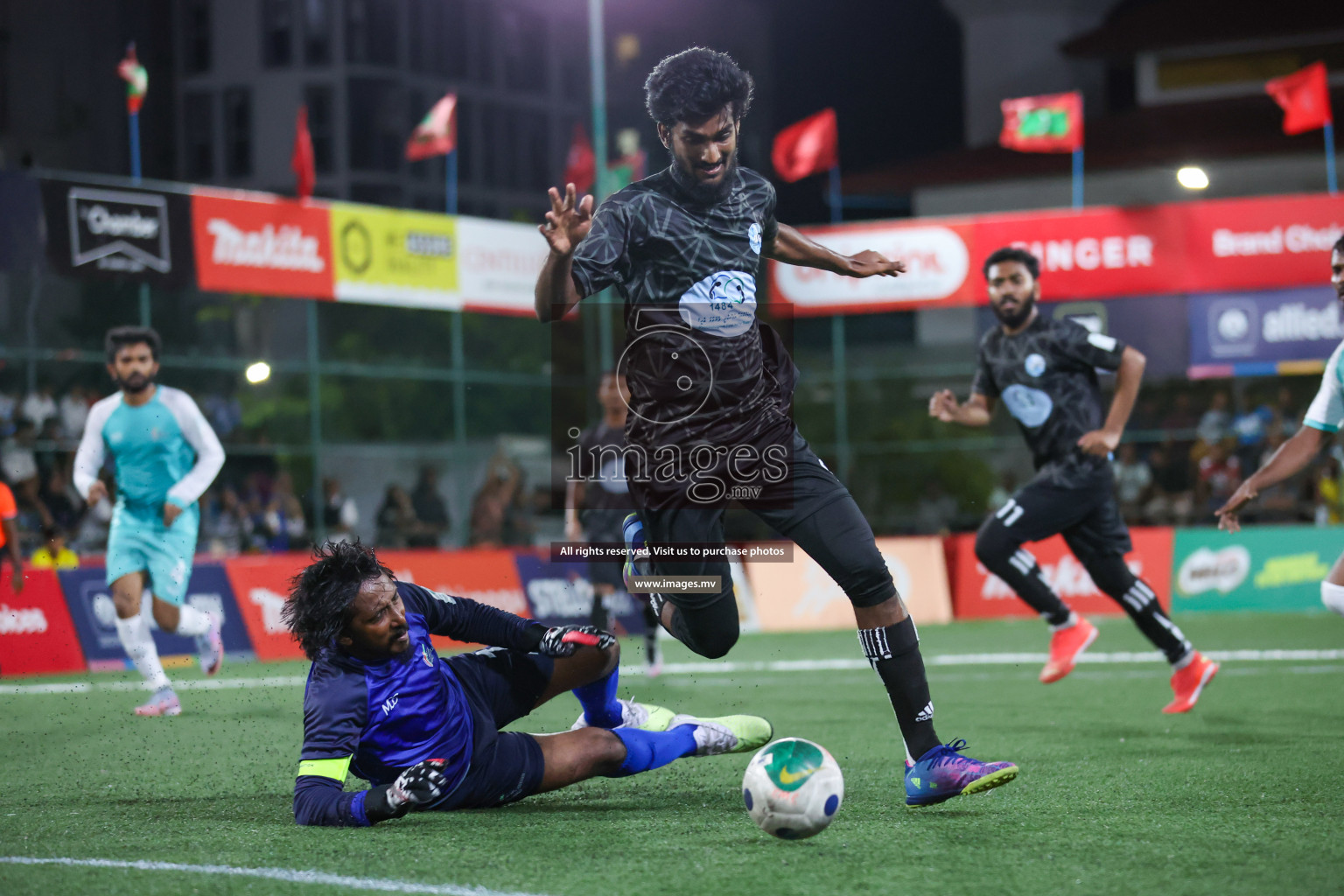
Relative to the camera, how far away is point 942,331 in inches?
1017

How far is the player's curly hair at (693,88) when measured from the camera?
501 cm

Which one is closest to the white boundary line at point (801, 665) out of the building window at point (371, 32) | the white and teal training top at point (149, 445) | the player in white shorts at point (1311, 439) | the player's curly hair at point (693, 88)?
the white and teal training top at point (149, 445)

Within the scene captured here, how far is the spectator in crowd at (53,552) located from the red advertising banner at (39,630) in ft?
4.34

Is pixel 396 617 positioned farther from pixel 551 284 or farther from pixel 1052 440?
pixel 1052 440

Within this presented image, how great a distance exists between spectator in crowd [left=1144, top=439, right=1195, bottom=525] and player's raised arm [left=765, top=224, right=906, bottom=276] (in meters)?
16.5

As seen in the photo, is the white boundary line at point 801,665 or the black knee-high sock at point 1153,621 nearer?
the black knee-high sock at point 1153,621

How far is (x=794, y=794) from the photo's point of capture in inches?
178

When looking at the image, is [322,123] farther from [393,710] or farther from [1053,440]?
[393,710]

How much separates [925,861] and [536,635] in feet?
5.59

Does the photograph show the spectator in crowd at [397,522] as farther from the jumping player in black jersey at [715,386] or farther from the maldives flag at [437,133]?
the jumping player in black jersey at [715,386]

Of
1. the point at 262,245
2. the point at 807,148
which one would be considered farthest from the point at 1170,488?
the point at 262,245

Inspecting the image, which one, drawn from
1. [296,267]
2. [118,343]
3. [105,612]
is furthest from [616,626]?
[118,343]

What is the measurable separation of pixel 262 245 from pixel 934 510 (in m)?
10.5

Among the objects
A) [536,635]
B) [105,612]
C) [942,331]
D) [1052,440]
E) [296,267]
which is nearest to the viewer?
[536,635]
